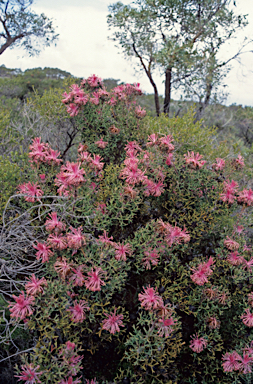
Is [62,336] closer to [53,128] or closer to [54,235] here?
[54,235]

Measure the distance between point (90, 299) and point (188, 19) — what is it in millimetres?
9295

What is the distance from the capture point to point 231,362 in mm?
2641

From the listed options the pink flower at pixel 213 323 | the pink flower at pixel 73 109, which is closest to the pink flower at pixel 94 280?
the pink flower at pixel 213 323

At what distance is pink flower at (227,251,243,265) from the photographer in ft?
9.07

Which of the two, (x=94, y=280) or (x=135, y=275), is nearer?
(x=94, y=280)

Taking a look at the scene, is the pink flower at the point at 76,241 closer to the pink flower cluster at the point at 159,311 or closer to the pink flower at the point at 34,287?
the pink flower at the point at 34,287

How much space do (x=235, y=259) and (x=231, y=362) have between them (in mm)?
919

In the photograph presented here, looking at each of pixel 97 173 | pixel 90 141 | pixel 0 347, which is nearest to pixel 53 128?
pixel 90 141

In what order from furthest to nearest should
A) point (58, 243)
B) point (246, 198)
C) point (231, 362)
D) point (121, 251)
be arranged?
point (246, 198) → point (231, 362) → point (121, 251) → point (58, 243)

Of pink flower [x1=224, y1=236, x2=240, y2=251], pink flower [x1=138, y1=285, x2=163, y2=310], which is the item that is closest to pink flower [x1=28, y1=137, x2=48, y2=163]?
pink flower [x1=138, y1=285, x2=163, y2=310]

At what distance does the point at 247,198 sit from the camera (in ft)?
9.50

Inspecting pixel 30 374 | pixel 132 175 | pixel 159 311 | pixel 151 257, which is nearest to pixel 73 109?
pixel 132 175

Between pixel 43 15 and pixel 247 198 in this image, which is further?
pixel 43 15

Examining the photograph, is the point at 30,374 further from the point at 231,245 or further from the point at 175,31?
the point at 175,31
